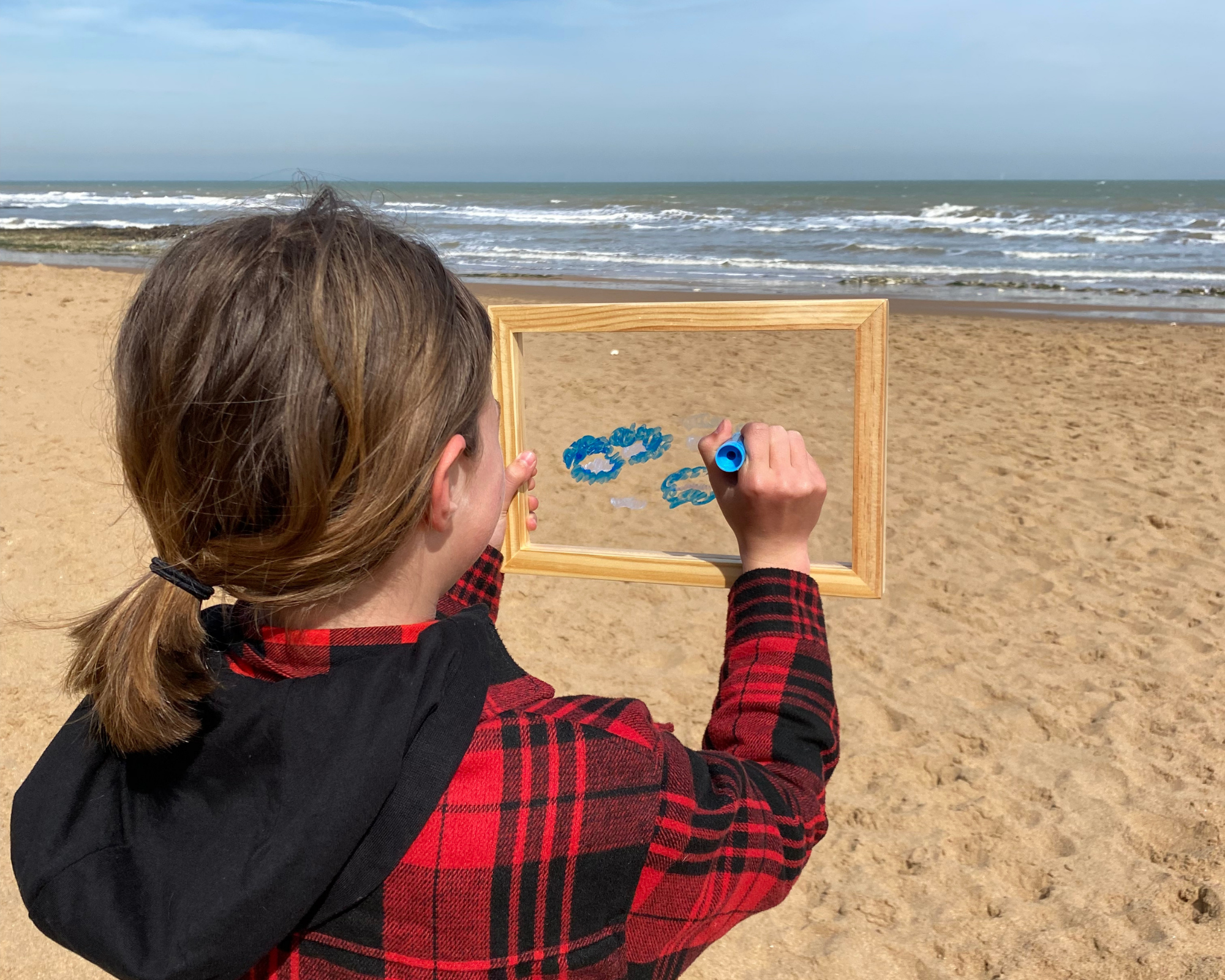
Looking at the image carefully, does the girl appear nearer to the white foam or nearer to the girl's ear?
the girl's ear

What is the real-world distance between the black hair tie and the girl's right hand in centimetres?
64

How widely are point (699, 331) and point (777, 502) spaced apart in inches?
18.4

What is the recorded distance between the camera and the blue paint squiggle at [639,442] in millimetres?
1897

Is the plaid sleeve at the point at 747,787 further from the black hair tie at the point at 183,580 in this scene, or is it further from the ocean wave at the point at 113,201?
the ocean wave at the point at 113,201

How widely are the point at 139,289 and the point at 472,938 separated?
2.14 ft

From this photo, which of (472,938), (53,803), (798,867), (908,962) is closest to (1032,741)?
(908,962)

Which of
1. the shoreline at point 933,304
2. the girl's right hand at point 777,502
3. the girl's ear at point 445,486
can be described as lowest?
the shoreline at point 933,304

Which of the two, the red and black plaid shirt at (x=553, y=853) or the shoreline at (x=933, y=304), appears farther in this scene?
the shoreline at (x=933, y=304)

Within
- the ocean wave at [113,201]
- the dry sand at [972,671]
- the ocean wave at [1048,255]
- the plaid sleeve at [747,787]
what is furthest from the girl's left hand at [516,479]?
the ocean wave at [113,201]

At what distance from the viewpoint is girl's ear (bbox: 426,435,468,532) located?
894 millimetres

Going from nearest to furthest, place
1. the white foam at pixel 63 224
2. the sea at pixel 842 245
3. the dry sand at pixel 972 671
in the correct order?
the dry sand at pixel 972 671
the sea at pixel 842 245
the white foam at pixel 63 224

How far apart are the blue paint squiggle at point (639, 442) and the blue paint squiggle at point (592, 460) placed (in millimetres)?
16

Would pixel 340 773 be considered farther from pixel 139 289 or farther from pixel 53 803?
pixel 139 289

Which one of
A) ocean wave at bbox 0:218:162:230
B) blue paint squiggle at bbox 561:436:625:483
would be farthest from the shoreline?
ocean wave at bbox 0:218:162:230
